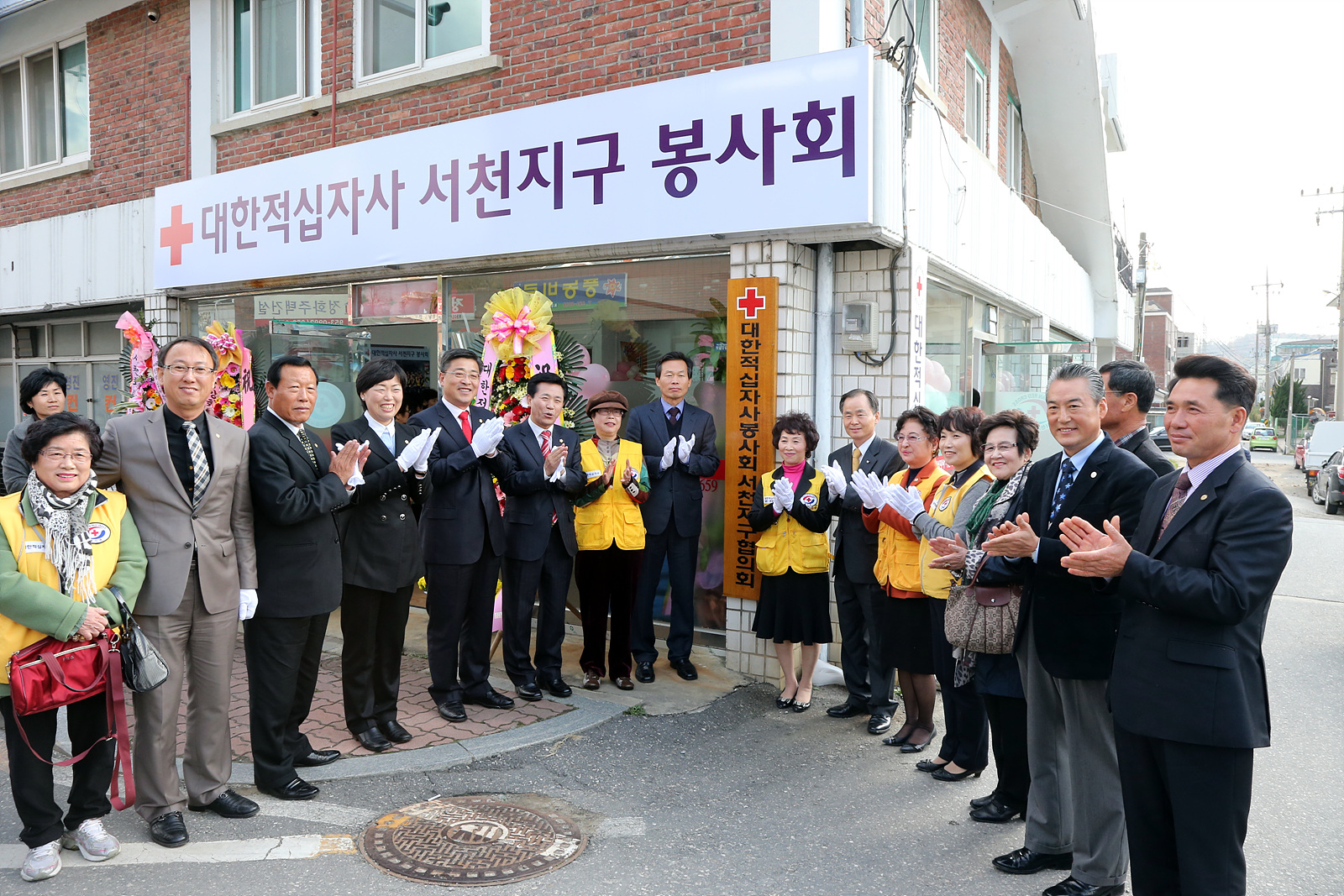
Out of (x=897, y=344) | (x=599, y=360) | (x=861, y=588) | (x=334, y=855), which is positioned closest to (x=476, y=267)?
(x=599, y=360)

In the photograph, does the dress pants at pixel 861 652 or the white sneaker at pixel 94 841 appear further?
the dress pants at pixel 861 652

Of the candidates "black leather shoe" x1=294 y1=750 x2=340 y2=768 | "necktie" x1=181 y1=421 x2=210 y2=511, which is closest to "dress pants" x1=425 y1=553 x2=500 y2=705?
"black leather shoe" x1=294 y1=750 x2=340 y2=768

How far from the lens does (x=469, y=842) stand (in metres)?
3.73

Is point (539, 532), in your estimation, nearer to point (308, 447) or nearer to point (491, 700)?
point (491, 700)

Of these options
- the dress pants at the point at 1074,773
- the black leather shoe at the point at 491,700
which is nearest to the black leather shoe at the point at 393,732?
the black leather shoe at the point at 491,700

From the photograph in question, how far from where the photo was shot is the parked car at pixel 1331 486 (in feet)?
58.5

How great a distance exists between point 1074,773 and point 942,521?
1403 millimetres

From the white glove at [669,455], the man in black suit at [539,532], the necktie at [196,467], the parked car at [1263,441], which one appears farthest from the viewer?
the parked car at [1263,441]

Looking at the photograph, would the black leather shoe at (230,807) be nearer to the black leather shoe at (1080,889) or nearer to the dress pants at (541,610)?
the dress pants at (541,610)

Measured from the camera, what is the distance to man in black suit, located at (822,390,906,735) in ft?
17.0

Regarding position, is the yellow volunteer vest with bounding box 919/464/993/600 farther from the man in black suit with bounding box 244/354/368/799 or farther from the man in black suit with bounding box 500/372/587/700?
the man in black suit with bounding box 244/354/368/799

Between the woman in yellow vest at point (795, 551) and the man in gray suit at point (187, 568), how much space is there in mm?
2879

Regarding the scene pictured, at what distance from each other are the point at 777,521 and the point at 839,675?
4.13 feet

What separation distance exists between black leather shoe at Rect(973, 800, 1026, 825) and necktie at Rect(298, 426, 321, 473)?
3429 millimetres
